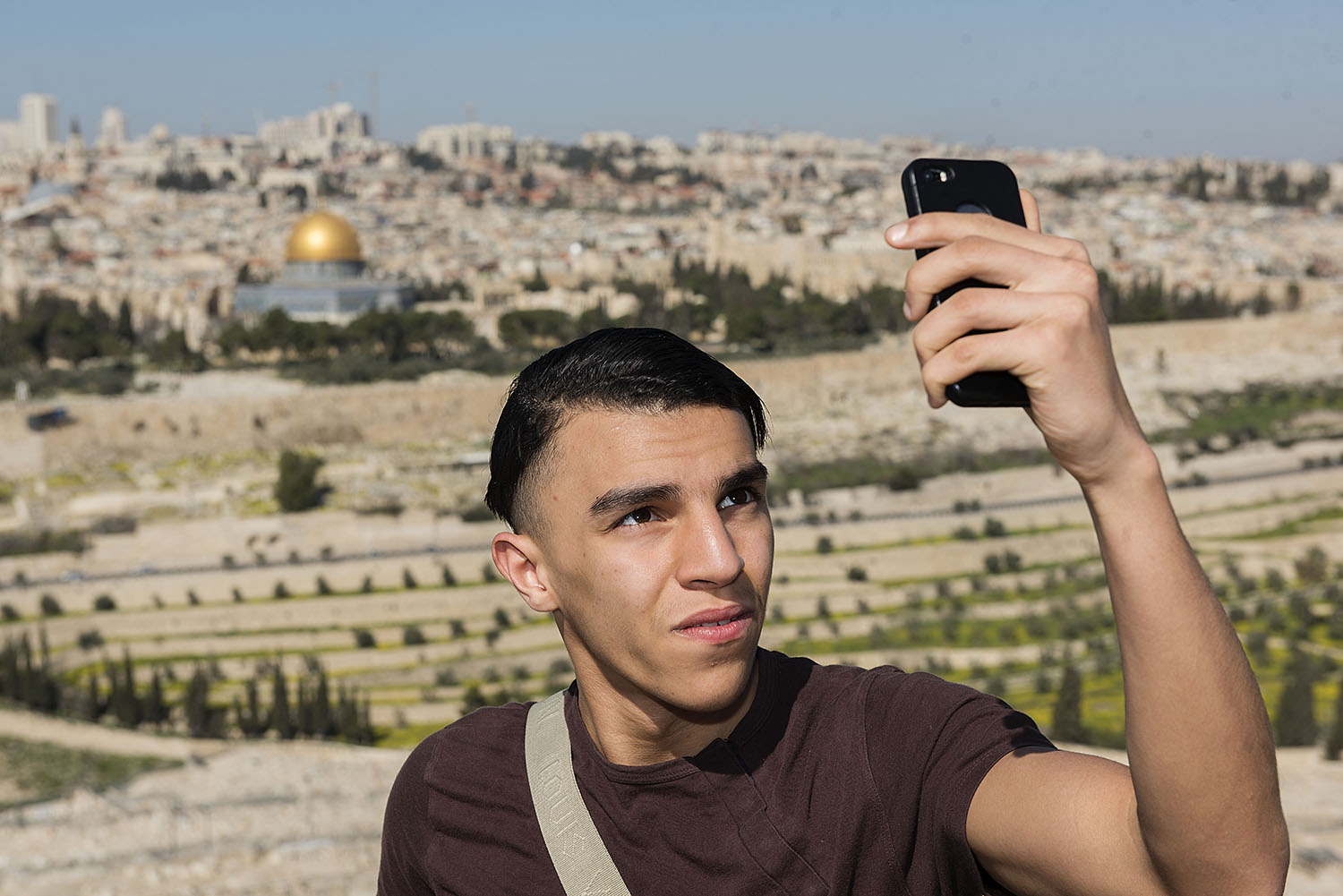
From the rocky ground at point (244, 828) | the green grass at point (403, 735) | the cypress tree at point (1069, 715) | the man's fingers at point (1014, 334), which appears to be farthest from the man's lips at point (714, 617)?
the green grass at point (403, 735)

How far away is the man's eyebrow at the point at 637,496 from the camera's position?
76cm

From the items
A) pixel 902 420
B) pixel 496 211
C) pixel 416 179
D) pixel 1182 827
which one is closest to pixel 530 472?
pixel 1182 827

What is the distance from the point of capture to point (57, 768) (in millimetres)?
7797

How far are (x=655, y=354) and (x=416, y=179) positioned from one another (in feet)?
189

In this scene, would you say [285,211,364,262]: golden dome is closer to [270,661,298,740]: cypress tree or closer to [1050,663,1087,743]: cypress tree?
[270,661,298,740]: cypress tree

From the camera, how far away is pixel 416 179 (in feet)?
185

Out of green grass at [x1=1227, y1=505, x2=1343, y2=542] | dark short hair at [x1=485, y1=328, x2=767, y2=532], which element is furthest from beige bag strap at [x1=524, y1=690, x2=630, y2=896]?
green grass at [x1=1227, y1=505, x2=1343, y2=542]

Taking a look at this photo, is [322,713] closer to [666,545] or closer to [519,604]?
[519,604]

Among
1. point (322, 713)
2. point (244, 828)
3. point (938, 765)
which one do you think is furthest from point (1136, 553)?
point (322, 713)

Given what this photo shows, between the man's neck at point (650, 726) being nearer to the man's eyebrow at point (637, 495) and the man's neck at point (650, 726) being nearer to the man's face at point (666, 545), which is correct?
the man's face at point (666, 545)

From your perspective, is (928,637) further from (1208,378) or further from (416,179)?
(416,179)

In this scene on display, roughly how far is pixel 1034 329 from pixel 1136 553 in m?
0.11

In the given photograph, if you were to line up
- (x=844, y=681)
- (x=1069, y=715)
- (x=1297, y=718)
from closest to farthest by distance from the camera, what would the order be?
(x=844, y=681) < (x=1069, y=715) < (x=1297, y=718)

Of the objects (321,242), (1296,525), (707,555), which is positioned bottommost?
(1296,525)
